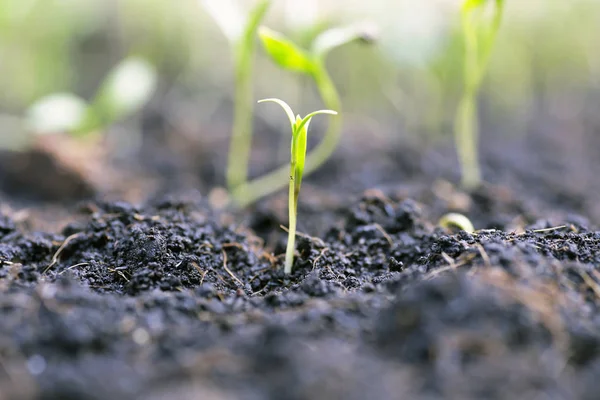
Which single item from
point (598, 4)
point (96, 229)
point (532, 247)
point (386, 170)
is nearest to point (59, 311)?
point (96, 229)

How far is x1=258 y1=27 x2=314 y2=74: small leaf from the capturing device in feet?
4.84

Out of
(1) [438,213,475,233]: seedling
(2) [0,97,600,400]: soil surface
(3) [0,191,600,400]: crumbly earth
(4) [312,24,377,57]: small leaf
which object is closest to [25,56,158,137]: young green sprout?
(2) [0,97,600,400]: soil surface

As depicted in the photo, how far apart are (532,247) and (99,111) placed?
1.84 meters

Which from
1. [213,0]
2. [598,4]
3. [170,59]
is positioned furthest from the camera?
[170,59]

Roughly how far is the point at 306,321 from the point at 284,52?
86 centimetres

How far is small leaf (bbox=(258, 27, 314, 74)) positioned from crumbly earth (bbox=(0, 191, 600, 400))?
1.77 feet

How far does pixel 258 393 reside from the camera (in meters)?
0.73

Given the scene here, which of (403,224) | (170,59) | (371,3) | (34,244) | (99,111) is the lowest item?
(34,244)

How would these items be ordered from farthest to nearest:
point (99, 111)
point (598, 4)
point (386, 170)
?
point (598, 4) < point (386, 170) < point (99, 111)

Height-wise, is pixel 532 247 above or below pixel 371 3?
below

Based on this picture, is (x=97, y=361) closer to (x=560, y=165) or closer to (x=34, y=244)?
(x=34, y=244)

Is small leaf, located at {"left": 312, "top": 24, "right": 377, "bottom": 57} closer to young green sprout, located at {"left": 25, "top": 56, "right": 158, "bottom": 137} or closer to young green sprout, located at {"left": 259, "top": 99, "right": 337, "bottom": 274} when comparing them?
young green sprout, located at {"left": 259, "top": 99, "right": 337, "bottom": 274}

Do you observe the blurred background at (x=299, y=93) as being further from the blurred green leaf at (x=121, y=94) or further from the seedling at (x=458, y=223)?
the seedling at (x=458, y=223)

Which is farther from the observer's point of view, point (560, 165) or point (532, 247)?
point (560, 165)
